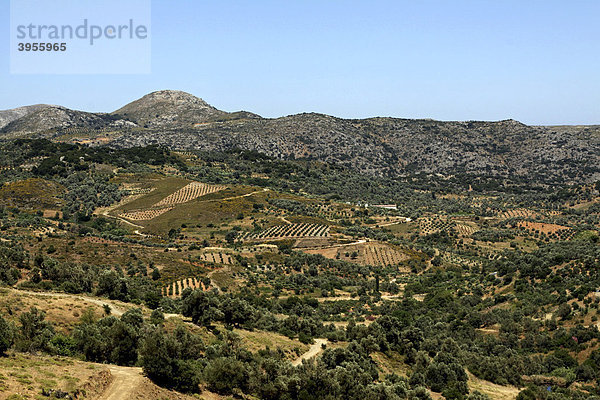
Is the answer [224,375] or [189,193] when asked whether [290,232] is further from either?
[224,375]

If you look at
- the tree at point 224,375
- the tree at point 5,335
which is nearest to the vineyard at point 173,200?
the tree at point 5,335

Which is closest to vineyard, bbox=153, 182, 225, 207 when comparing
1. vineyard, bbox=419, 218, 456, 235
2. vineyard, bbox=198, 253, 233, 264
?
vineyard, bbox=198, 253, 233, 264

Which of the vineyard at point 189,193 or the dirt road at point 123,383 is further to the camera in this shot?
the vineyard at point 189,193

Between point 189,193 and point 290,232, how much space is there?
128ft

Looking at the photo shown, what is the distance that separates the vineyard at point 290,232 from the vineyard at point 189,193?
30.5 metres

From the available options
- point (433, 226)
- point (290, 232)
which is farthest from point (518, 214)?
point (290, 232)

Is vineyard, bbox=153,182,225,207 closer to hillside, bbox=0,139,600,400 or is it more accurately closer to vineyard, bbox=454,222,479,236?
hillside, bbox=0,139,600,400

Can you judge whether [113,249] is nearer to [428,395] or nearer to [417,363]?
[417,363]

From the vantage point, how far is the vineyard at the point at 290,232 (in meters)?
111

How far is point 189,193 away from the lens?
456 ft

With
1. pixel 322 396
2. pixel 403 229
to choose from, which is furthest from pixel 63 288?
pixel 403 229

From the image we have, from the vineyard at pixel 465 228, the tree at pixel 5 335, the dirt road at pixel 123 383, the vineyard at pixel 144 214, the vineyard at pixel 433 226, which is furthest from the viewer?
the vineyard at pixel 433 226

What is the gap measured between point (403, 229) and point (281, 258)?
4847 centimetres

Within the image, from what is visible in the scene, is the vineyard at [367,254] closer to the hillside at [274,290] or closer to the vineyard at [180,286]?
the hillside at [274,290]
